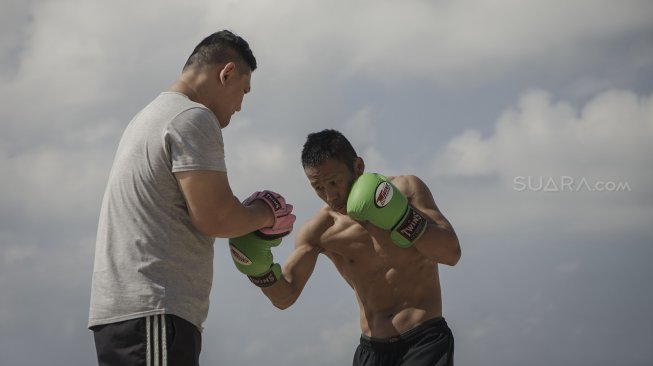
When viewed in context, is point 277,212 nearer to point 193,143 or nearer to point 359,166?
point 193,143

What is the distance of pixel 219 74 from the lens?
12.2ft

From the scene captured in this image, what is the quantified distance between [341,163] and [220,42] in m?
1.91

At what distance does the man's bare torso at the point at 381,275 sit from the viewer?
5723 millimetres

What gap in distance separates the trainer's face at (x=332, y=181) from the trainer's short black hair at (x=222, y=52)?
1668 millimetres

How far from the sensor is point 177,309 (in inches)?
132

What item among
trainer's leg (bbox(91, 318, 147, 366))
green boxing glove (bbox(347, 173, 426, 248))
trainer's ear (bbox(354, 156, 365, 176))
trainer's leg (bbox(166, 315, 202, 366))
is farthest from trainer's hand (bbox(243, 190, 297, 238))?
trainer's ear (bbox(354, 156, 365, 176))

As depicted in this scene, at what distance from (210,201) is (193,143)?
0.81 feet

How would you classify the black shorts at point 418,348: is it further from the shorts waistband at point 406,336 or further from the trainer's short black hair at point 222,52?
the trainer's short black hair at point 222,52

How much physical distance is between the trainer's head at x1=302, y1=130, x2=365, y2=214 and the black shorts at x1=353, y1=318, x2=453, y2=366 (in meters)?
0.96

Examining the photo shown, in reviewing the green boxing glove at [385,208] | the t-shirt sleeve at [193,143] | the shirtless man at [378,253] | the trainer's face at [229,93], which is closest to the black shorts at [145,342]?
the t-shirt sleeve at [193,143]

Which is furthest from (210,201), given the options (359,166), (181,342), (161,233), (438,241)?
(359,166)

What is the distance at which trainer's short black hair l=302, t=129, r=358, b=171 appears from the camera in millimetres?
5470

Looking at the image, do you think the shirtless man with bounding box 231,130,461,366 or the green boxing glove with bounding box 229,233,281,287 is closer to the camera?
the green boxing glove with bounding box 229,233,281,287

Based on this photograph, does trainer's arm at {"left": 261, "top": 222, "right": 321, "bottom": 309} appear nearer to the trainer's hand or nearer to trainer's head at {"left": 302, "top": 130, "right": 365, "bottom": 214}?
trainer's head at {"left": 302, "top": 130, "right": 365, "bottom": 214}
